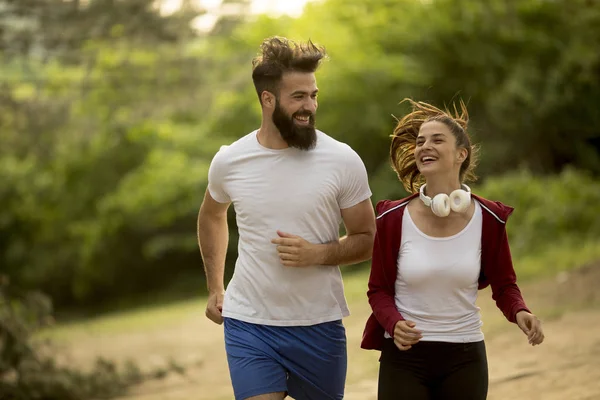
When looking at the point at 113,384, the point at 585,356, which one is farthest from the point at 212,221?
the point at 113,384

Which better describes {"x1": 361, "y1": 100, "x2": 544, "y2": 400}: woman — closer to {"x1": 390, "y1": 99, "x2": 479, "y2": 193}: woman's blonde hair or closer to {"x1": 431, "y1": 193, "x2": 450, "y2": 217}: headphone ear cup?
{"x1": 431, "y1": 193, "x2": 450, "y2": 217}: headphone ear cup

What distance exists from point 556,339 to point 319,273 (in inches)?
214

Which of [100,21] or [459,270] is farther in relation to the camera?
[100,21]

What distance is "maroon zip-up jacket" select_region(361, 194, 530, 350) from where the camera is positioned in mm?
3758

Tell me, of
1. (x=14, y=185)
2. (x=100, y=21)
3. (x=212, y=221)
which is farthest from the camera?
(x=14, y=185)

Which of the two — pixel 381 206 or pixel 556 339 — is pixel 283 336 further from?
pixel 556 339

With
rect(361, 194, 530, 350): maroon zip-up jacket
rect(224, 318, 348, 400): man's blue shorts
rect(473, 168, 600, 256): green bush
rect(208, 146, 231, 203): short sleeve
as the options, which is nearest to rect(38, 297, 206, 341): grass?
rect(473, 168, 600, 256): green bush

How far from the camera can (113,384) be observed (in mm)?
10383

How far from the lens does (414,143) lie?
4.14m

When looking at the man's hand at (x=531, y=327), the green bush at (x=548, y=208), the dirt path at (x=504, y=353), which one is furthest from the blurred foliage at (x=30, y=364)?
the green bush at (x=548, y=208)

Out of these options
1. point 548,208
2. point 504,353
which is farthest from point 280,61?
point 548,208

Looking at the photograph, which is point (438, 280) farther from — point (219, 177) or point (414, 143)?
point (219, 177)

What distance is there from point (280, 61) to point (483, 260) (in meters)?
1.24

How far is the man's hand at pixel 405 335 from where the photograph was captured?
3592 mm
